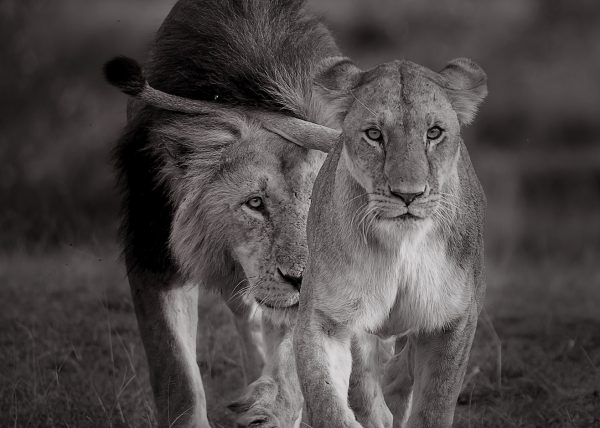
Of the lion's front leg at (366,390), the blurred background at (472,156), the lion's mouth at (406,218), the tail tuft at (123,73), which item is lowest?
the blurred background at (472,156)

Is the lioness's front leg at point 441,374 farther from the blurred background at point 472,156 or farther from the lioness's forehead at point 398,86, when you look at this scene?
the blurred background at point 472,156

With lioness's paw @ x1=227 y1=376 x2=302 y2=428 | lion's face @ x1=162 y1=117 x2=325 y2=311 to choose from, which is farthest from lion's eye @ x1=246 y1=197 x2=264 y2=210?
lioness's paw @ x1=227 y1=376 x2=302 y2=428

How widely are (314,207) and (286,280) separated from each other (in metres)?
0.54

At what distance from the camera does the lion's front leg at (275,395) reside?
4863 mm

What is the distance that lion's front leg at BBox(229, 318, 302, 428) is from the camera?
16.0ft

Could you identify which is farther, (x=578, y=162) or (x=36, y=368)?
(x=578, y=162)

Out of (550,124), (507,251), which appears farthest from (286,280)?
(550,124)

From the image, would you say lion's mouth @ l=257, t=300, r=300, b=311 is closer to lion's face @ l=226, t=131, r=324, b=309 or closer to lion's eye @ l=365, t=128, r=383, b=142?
lion's face @ l=226, t=131, r=324, b=309

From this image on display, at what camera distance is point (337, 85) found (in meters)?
4.29

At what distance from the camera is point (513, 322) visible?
22.7 feet

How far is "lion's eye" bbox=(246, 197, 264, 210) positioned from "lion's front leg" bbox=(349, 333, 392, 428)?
2.17ft

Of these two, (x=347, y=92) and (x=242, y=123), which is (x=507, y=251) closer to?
(x=242, y=123)

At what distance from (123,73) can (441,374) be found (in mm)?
1629

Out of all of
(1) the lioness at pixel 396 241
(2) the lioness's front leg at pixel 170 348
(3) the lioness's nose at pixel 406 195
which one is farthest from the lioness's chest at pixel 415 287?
(2) the lioness's front leg at pixel 170 348
